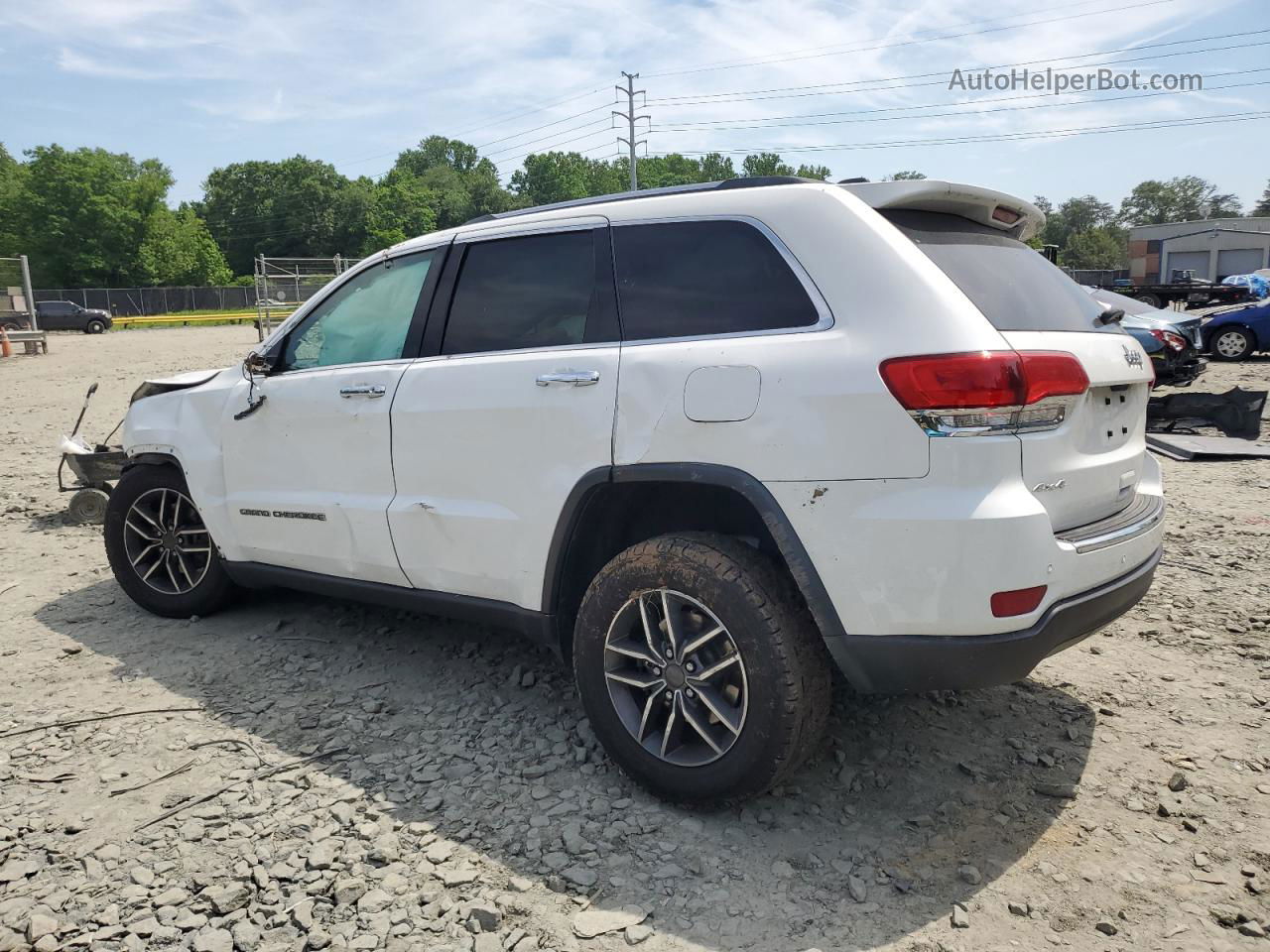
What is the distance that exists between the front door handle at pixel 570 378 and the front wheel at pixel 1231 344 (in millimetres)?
17845

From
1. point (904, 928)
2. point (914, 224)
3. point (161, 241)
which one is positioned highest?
point (161, 241)

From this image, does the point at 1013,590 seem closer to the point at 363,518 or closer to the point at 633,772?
the point at 633,772

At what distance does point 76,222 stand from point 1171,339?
253 ft

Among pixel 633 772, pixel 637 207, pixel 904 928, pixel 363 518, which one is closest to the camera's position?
pixel 904 928

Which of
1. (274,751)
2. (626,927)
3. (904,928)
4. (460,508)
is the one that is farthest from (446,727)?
(904,928)

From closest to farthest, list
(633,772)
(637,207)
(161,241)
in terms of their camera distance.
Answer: (633,772), (637,207), (161,241)

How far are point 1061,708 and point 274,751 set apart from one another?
3.04 meters

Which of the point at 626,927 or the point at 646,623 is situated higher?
the point at 646,623

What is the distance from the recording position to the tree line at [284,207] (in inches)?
2736

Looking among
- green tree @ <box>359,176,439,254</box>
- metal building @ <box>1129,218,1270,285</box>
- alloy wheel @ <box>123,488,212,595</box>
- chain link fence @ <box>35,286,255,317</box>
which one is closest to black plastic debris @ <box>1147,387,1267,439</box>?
alloy wheel @ <box>123,488,212,595</box>

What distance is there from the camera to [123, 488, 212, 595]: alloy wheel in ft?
15.7

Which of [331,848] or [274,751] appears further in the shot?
[274,751]

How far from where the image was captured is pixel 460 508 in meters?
3.45

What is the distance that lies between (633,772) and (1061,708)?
181cm
